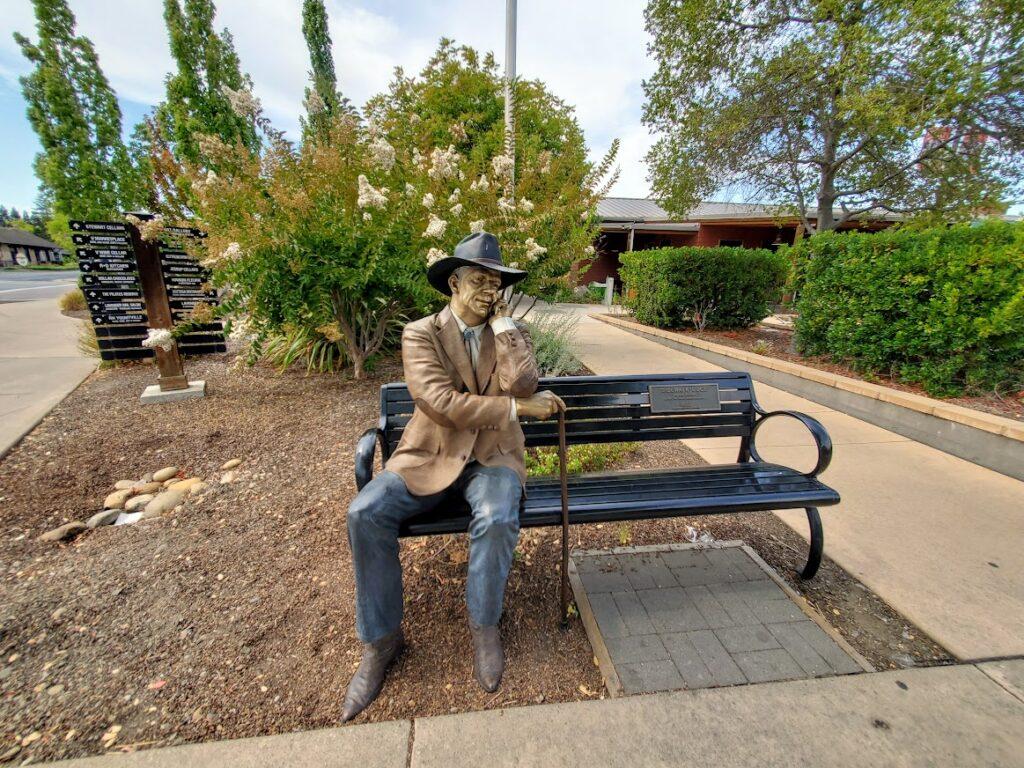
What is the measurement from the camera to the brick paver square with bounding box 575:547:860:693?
1673 millimetres

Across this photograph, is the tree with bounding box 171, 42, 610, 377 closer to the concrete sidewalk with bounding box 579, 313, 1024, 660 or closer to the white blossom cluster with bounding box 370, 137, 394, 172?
the white blossom cluster with bounding box 370, 137, 394, 172

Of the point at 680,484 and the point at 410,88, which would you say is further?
the point at 410,88

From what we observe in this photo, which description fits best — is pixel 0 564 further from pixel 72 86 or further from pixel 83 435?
pixel 72 86

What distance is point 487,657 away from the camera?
1.67 metres

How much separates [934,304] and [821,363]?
1.53m

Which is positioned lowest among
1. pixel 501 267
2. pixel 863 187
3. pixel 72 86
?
pixel 501 267

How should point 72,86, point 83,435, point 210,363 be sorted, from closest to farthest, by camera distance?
point 83,435
point 210,363
point 72,86

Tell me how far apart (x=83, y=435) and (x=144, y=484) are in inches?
56.6

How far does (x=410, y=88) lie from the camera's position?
32.7 ft

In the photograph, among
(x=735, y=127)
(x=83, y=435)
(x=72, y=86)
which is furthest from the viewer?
(x=72, y=86)

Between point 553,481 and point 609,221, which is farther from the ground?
point 609,221

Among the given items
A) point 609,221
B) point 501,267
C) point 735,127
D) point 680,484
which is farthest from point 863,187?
point 609,221

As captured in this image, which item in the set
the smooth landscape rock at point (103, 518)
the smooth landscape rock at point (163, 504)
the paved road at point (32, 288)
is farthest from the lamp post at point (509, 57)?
the paved road at point (32, 288)

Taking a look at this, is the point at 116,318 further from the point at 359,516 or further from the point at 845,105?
the point at 845,105
